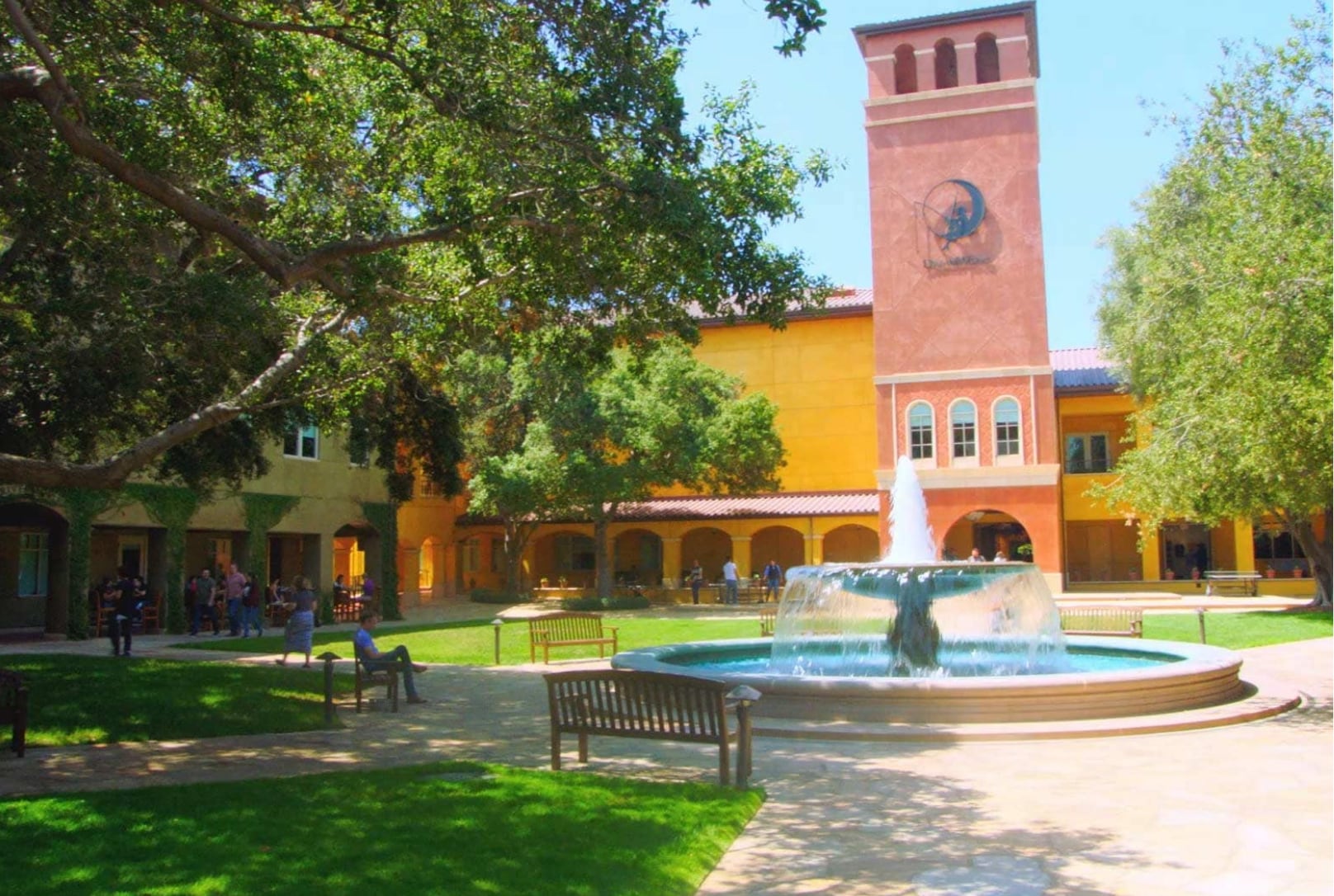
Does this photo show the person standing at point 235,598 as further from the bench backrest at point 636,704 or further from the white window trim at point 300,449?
the bench backrest at point 636,704

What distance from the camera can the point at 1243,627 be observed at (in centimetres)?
2433

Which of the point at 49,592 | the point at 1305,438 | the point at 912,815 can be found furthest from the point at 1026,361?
the point at 912,815

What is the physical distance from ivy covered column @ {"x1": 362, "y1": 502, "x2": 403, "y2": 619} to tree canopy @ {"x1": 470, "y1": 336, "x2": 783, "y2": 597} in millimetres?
2799

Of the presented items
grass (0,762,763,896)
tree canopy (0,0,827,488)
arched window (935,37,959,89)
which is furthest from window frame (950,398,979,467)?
grass (0,762,763,896)

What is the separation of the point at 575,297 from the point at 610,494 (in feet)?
73.7

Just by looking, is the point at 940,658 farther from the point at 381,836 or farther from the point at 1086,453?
the point at 1086,453

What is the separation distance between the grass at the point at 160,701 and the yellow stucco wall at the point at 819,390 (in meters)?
29.4

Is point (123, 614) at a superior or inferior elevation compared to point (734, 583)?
superior

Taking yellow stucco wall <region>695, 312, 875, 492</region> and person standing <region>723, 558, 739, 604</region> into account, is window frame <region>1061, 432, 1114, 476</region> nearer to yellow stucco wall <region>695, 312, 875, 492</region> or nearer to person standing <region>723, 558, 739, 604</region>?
yellow stucco wall <region>695, 312, 875, 492</region>

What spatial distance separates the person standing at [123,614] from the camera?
65.0 feet

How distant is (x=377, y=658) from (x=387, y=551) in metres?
22.5

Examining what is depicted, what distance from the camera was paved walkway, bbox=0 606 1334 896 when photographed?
19.5ft

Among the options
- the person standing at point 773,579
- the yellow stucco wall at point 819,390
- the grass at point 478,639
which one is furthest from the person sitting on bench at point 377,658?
the yellow stucco wall at point 819,390

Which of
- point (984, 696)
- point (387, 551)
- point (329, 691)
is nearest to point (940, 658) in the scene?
point (984, 696)
